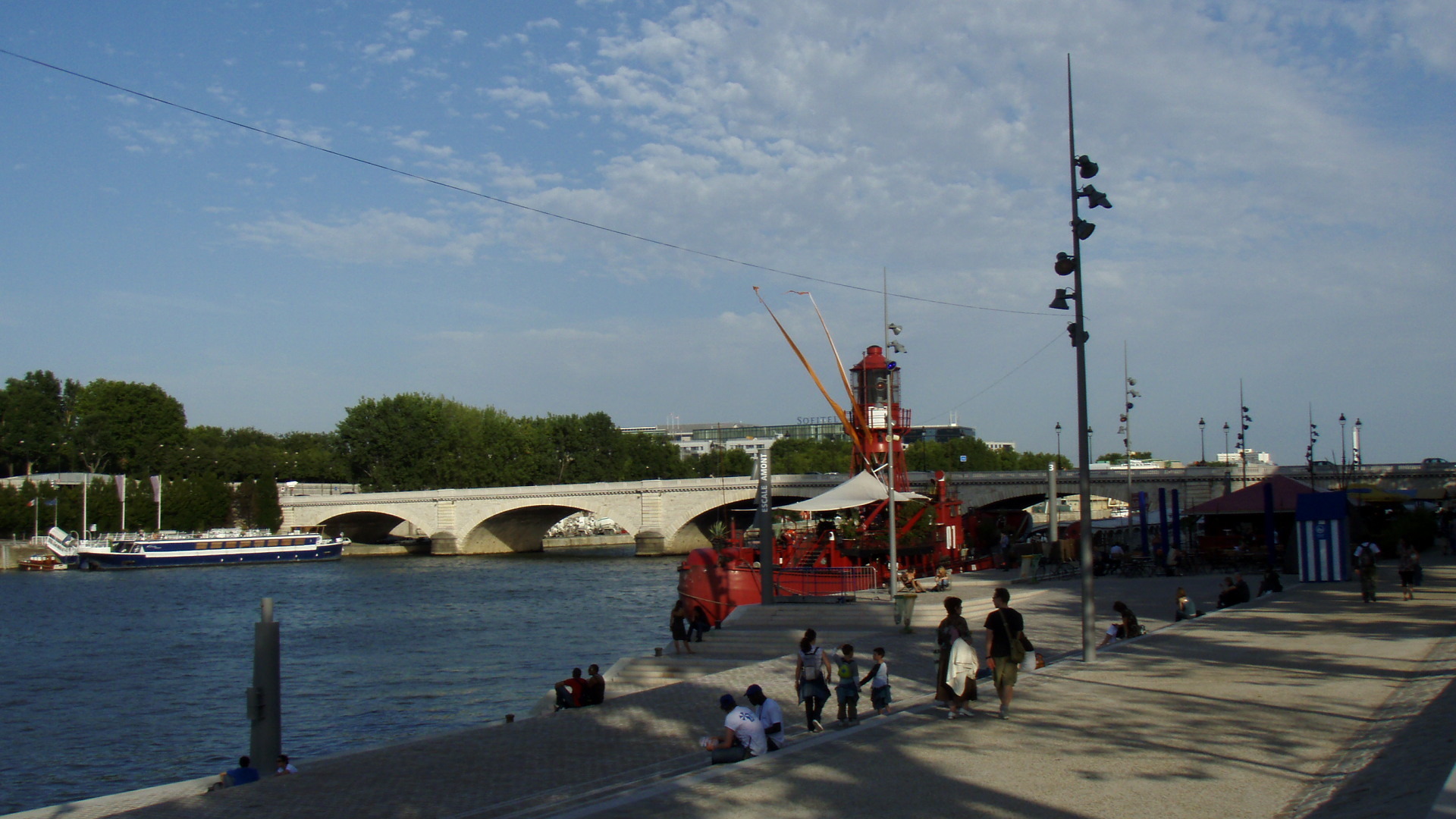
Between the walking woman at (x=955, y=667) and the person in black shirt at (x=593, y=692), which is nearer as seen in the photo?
the walking woman at (x=955, y=667)

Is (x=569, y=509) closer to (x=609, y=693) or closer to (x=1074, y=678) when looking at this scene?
(x=609, y=693)

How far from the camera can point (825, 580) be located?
3288cm

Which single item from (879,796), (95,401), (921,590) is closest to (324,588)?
(921,590)

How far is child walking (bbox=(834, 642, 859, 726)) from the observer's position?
1359 cm

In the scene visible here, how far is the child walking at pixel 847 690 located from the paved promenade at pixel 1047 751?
0.74 m

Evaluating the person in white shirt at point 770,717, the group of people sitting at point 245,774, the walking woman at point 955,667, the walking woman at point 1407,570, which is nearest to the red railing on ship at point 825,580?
the walking woman at point 1407,570

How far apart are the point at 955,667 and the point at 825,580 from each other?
68.5 ft

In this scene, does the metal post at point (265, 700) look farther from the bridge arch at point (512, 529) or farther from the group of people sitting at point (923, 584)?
the bridge arch at point (512, 529)

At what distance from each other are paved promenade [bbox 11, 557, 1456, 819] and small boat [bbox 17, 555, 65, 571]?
71.5m

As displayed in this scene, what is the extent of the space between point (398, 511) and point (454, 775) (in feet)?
250

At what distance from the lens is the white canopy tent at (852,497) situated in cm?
3344

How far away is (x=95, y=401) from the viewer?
105750 millimetres

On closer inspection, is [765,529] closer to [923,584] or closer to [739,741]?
[923,584]

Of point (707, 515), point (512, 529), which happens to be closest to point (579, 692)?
point (707, 515)
